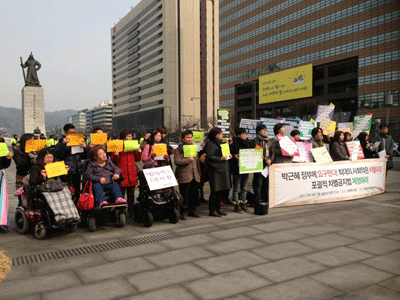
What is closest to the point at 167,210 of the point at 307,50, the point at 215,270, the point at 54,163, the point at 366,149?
the point at 54,163

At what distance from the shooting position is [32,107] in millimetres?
28578

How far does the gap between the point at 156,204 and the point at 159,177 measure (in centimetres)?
50

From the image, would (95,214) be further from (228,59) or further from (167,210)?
(228,59)

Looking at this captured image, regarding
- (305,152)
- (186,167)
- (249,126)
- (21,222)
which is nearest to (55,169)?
(21,222)

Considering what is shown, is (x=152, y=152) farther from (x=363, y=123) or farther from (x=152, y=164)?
(x=363, y=123)

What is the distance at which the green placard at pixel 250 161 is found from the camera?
24.0 ft

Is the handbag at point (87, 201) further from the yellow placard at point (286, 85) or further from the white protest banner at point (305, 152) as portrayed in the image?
the yellow placard at point (286, 85)

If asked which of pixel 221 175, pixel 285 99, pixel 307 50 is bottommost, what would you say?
pixel 221 175

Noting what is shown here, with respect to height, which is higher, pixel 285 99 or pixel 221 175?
pixel 285 99

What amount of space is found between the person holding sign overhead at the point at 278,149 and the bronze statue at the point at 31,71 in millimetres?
25650

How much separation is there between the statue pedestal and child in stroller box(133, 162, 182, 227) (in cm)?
2477

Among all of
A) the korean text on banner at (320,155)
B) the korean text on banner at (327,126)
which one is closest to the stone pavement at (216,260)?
the korean text on banner at (320,155)

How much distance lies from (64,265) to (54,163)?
2061 mm

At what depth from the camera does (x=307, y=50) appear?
209ft
